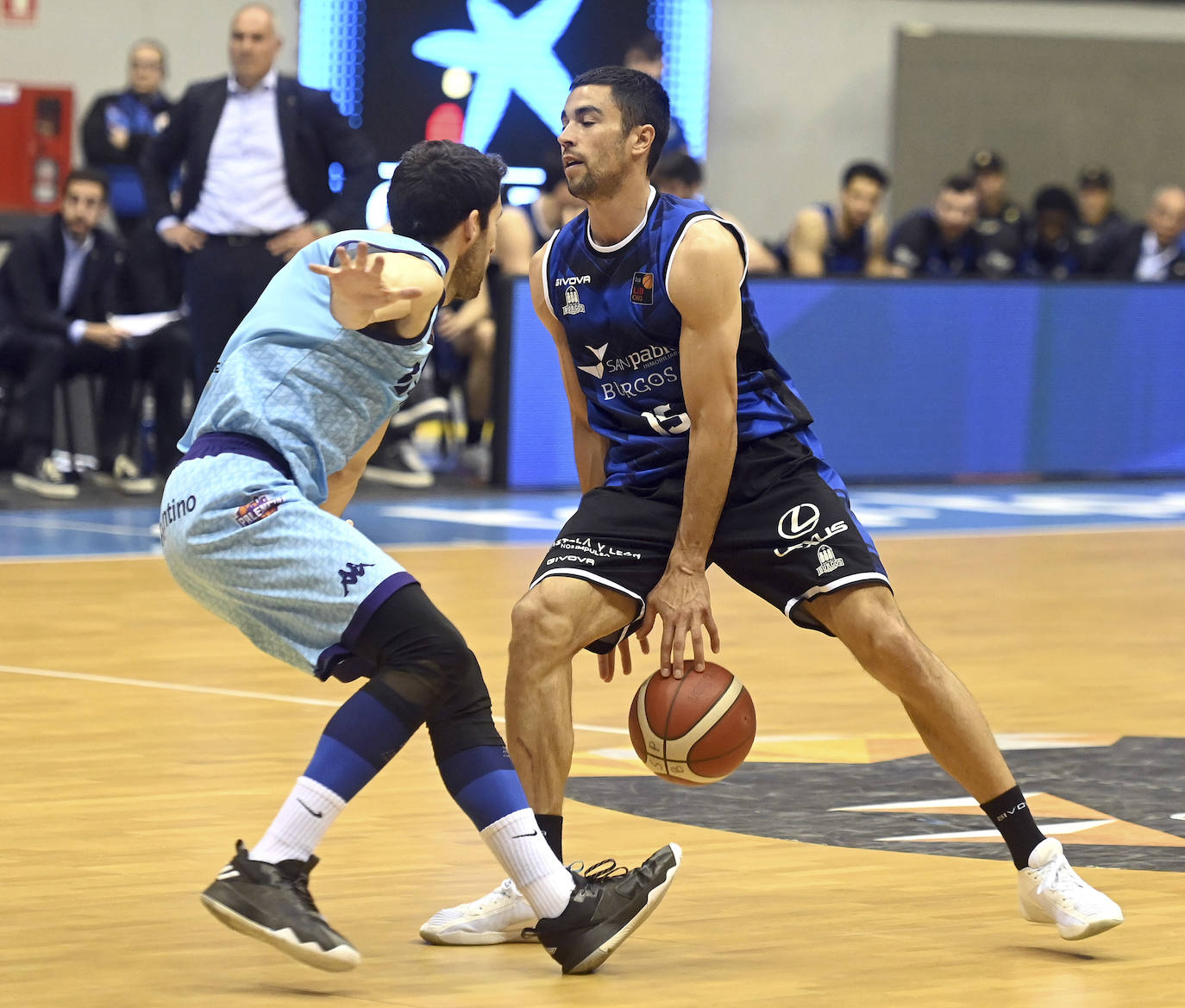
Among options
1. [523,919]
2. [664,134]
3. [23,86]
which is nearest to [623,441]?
[664,134]

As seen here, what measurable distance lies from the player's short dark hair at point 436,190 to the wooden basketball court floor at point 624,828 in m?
1.34

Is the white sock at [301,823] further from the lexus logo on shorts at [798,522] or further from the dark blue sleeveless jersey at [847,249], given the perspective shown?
the dark blue sleeveless jersey at [847,249]

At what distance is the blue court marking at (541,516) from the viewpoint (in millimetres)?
10258

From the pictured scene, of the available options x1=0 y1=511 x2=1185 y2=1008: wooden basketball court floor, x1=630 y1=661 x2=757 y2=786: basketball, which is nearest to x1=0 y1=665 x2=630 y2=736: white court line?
x1=0 y1=511 x2=1185 y2=1008: wooden basketball court floor

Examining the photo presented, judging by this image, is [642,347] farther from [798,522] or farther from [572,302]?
[798,522]

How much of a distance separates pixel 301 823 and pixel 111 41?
13.1 m

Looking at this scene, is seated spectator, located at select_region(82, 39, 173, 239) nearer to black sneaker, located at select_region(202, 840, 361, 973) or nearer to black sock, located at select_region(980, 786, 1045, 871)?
black sock, located at select_region(980, 786, 1045, 871)

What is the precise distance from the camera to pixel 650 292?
4.62 m

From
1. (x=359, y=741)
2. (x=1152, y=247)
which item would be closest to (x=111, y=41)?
(x=1152, y=247)

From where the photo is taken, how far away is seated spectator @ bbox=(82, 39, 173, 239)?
13383mm

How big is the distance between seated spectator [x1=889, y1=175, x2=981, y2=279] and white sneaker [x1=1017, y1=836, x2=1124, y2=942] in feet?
31.9

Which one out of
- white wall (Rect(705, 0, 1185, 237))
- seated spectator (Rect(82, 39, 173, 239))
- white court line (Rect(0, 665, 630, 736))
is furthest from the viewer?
white wall (Rect(705, 0, 1185, 237))

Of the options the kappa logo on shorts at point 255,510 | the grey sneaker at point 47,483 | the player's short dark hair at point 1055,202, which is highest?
the kappa logo on shorts at point 255,510

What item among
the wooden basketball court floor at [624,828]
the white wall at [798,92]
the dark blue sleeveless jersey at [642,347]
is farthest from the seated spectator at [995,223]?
the dark blue sleeveless jersey at [642,347]
